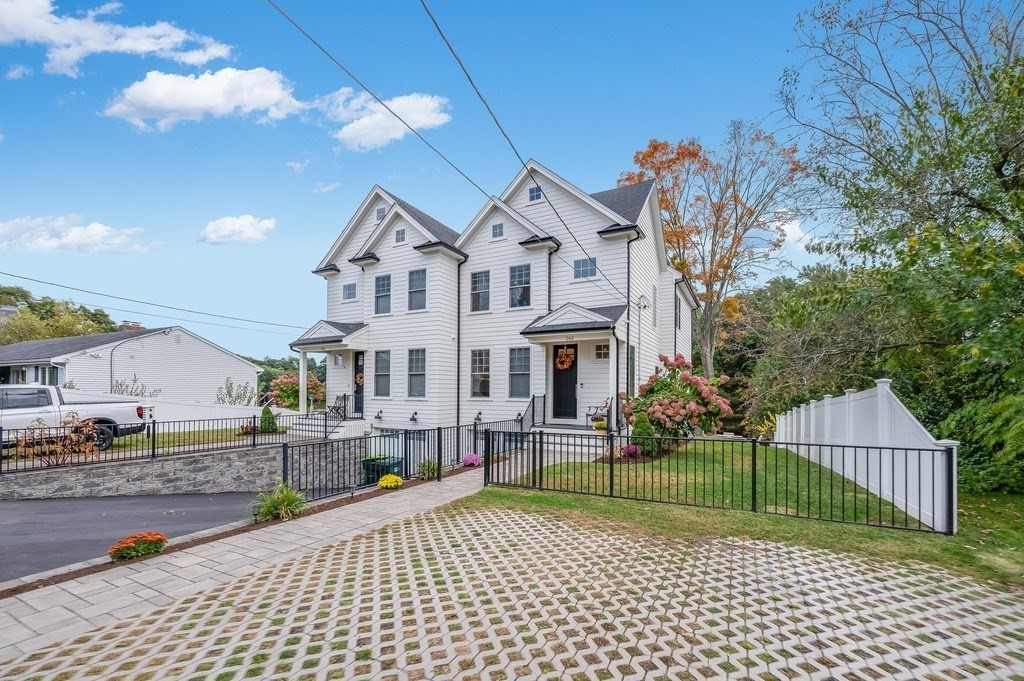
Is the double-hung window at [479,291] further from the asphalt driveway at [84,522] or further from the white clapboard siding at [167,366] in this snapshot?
the white clapboard siding at [167,366]

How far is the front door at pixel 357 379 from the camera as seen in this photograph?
59.4 ft

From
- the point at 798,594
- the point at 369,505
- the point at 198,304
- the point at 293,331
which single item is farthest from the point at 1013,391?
the point at 293,331

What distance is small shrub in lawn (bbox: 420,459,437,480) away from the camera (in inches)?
394

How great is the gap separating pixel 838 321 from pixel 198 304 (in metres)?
35.6

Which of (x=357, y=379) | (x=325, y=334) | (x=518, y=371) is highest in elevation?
(x=325, y=334)

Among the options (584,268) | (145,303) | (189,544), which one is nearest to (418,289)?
(584,268)

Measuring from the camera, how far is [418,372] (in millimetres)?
16562

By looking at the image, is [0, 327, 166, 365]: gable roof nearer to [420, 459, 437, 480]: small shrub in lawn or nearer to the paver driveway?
[420, 459, 437, 480]: small shrub in lawn

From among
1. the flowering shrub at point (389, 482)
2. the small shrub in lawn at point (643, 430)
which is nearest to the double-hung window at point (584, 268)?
the small shrub in lawn at point (643, 430)

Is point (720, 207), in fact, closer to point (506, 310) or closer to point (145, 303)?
point (506, 310)

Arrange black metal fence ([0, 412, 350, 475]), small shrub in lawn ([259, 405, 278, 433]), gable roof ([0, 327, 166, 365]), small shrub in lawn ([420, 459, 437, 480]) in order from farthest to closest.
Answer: gable roof ([0, 327, 166, 365]) < small shrub in lawn ([259, 405, 278, 433]) < black metal fence ([0, 412, 350, 475]) < small shrub in lawn ([420, 459, 437, 480])

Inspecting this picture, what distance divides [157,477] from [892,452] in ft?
48.5

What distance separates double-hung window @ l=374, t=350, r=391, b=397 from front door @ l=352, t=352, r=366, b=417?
24.2 inches

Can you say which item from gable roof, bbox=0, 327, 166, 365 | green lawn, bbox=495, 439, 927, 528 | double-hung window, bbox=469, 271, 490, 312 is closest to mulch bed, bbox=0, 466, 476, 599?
green lawn, bbox=495, 439, 927, 528
